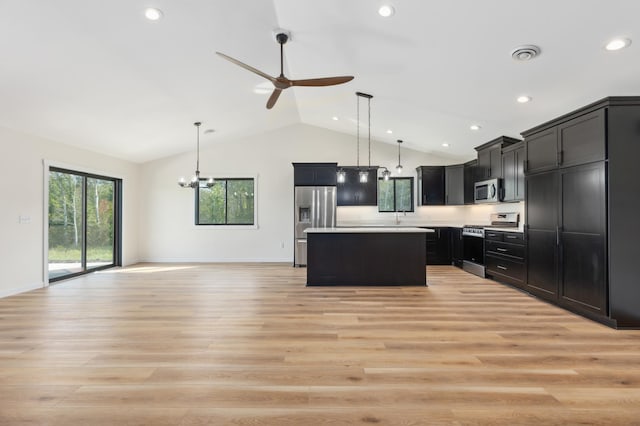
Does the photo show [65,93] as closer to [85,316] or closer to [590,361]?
[85,316]

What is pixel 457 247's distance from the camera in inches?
267

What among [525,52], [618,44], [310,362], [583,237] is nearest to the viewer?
[310,362]

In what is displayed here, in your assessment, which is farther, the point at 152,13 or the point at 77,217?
the point at 77,217

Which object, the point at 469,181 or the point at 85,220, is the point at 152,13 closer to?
the point at 85,220

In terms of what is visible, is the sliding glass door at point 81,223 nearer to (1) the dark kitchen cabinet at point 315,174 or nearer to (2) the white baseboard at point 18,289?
(2) the white baseboard at point 18,289

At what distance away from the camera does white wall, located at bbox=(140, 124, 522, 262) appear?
7.58 metres

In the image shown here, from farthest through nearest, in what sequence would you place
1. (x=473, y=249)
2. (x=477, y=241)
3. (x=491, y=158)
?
(x=473, y=249)
(x=477, y=241)
(x=491, y=158)

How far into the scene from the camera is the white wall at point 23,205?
4.36m

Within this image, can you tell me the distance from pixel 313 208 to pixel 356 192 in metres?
1.11

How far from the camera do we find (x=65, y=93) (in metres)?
3.89

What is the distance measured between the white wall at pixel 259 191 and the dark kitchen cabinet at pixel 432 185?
0.36 meters

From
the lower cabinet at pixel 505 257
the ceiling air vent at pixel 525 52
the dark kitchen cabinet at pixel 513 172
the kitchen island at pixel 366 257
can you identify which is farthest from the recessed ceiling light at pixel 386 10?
the lower cabinet at pixel 505 257

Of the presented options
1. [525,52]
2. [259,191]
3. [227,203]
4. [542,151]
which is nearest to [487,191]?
A: [542,151]

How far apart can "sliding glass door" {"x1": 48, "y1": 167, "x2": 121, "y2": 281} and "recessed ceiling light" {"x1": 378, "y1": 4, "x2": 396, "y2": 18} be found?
560cm
